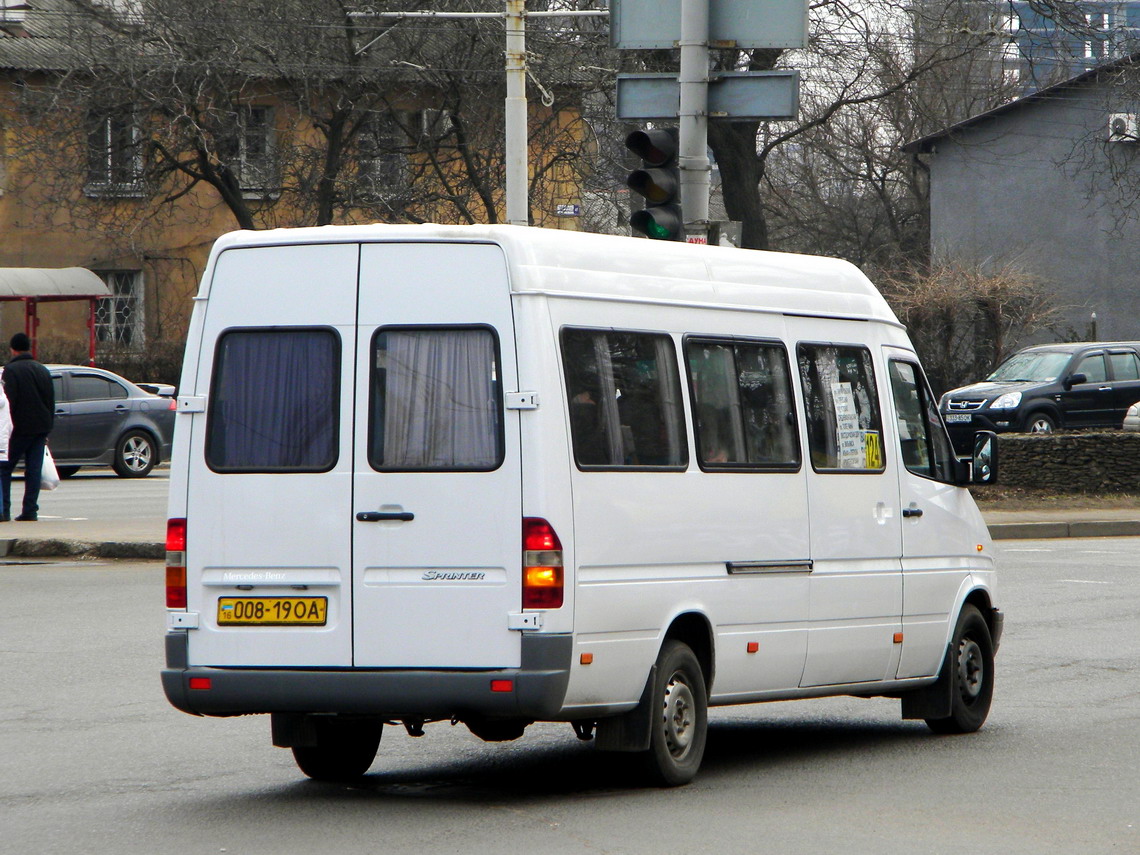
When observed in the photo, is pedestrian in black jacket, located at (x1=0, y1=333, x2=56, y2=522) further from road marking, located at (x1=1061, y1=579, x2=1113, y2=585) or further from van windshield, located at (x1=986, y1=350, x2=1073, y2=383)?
van windshield, located at (x1=986, y1=350, x2=1073, y2=383)

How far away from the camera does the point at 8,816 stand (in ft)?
22.7

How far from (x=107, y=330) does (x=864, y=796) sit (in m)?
37.4

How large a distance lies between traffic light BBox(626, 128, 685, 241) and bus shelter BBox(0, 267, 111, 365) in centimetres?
2653

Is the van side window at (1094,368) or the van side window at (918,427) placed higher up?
the van side window at (1094,368)

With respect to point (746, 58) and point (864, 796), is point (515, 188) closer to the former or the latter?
point (746, 58)

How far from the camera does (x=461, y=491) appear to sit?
6.92 metres

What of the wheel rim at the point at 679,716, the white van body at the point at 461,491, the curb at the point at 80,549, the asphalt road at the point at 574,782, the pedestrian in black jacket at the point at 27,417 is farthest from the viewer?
the pedestrian in black jacket at the point at 27,417

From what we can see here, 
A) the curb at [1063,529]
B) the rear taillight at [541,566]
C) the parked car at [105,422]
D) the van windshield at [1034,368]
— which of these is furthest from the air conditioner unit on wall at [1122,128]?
the rear taillight at [541,566]

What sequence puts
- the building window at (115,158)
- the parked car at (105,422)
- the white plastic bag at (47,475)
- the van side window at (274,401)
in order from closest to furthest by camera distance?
1. the van side window at (274,401)
2. the white plastic bag at (47,475)
3. the parked car at (105,422)
4. the building window at (115,158)

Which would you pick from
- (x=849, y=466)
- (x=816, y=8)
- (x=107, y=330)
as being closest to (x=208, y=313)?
(x=849, y=466)

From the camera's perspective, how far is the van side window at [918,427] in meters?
9.06

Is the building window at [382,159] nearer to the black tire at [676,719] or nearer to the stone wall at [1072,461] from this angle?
the stone wall at [1072,461]

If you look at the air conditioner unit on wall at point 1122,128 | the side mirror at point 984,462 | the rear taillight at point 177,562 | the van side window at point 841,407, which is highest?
the air conditioner unit on wall at point 1122,128

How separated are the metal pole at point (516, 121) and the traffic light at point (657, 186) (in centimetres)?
781
